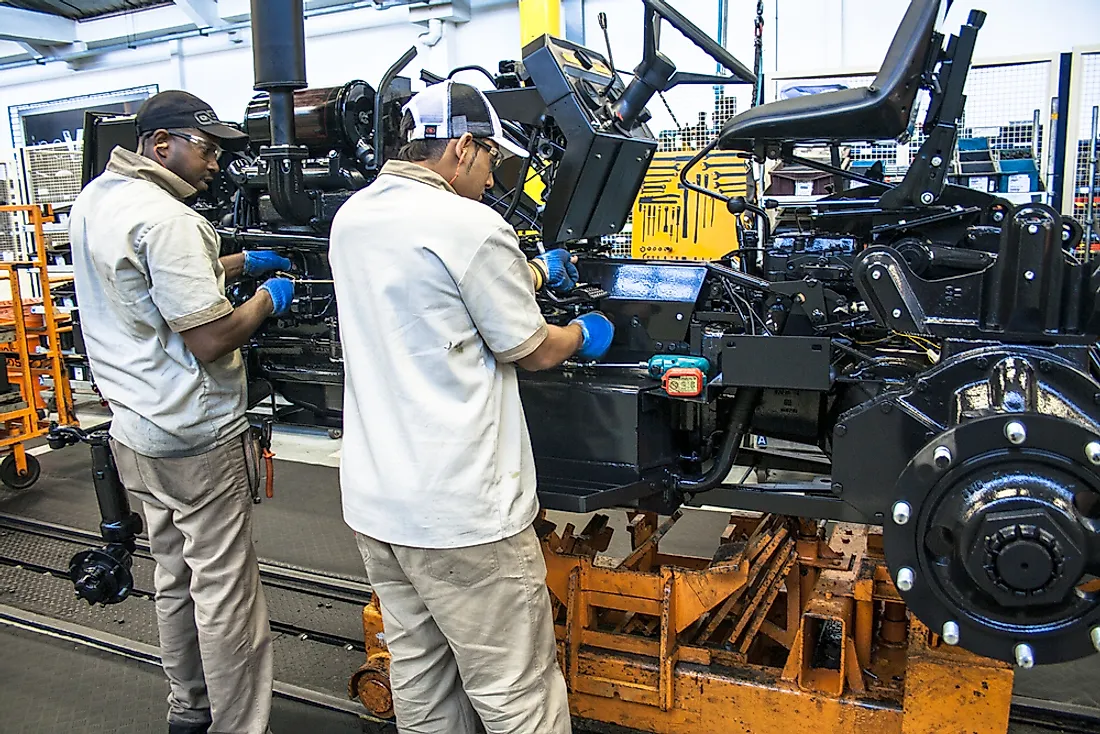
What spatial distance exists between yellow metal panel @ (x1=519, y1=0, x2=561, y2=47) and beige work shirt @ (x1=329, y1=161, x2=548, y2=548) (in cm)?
497

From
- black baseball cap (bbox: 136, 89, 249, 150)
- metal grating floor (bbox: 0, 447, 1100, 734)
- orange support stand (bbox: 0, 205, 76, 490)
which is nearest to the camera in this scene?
black baseball cap (bbox: 136, 89, 249, 150)

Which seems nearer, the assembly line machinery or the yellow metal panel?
the assembly line machinery

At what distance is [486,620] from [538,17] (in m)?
5.44

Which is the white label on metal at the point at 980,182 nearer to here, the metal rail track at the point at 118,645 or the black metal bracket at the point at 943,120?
the black metal bracket at the point at 943,120

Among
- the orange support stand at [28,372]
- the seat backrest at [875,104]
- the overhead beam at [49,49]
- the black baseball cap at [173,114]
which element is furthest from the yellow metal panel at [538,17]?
the overhead beam at [49,49]

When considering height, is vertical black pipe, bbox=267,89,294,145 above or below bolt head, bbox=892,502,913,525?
above

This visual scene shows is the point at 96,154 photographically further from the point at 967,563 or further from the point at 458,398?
the point at 967,563

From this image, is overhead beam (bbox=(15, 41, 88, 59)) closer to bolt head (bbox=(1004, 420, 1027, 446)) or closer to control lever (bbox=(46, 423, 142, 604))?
control lever (bbox=(46, 423, 142, 604))

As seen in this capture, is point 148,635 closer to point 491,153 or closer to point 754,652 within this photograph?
point 754,652

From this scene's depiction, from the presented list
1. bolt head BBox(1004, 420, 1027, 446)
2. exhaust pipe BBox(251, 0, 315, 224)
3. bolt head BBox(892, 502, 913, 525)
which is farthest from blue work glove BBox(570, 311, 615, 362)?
exhaust pipe BBox(251, 0, 315, 224)

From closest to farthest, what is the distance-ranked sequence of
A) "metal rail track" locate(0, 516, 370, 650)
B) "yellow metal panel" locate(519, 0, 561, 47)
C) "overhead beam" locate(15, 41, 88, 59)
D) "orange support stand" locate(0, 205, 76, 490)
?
"metal rail track" locate(0, 516, 370, 650) → "orange support stand" locate(0, 205, 76, 490) → "yellow metal panel" locate(519, 0, 561, 47) → "overhead beam" locate(15, 41, 88, 59)

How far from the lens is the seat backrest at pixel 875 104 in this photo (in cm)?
204

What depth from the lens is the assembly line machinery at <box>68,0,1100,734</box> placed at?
60.8 inches

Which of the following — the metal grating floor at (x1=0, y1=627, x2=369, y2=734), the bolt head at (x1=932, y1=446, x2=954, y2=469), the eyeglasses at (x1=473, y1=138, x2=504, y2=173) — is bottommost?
the metal grating floor at (x1=0, y1=627, x2=369, y2=734)
